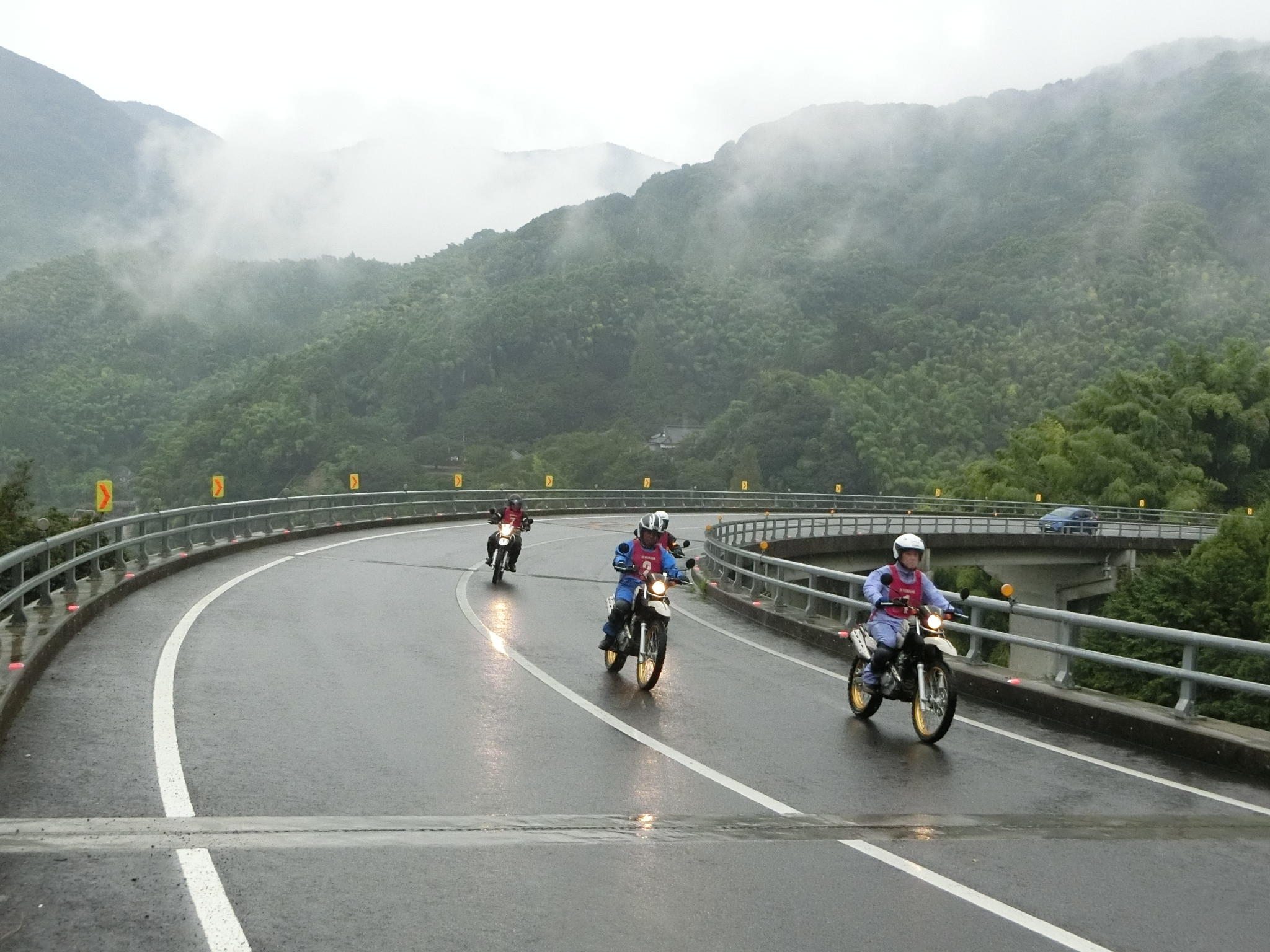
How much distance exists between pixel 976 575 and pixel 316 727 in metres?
73.5

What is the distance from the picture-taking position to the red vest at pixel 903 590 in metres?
11.4

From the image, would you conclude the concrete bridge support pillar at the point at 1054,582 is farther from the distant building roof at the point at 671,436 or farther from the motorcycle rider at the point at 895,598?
the distant building roof at the point at 671,436

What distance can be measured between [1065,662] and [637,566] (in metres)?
4.05

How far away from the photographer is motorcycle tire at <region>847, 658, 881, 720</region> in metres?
11.8

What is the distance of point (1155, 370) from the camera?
114 meters

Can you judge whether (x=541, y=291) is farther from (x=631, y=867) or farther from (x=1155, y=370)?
(x=631, y=867)

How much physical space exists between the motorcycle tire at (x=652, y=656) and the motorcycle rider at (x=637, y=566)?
0.52 metres

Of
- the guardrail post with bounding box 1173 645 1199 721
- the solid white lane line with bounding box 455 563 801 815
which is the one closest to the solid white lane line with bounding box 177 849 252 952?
the solid white lane line with bounding box 455 563 801 815

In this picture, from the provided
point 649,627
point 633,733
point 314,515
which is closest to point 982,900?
point 633,733

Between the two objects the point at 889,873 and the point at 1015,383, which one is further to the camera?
the point at 1015,383

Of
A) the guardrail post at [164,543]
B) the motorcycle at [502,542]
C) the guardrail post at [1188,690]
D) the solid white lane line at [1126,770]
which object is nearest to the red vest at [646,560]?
the solid white lane line at [1126,770]

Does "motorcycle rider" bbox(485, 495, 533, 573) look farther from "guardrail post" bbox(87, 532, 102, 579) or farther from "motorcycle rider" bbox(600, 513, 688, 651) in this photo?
"motorcycle rider" bbox(600, 513, 688, 651)

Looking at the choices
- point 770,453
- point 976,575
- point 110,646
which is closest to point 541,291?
point 770,453

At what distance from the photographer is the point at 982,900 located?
6.48m
